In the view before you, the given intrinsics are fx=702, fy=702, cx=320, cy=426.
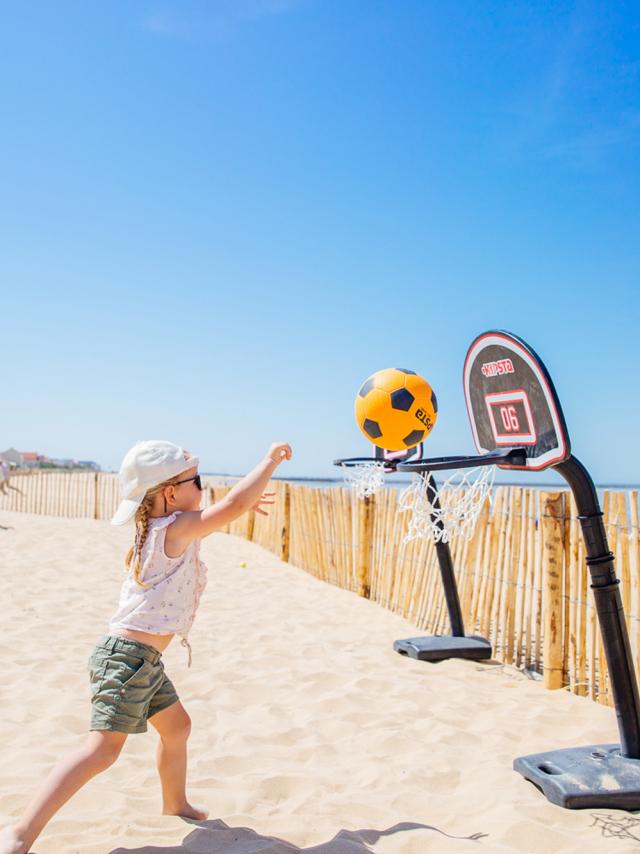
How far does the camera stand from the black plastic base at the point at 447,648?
529 centimetres

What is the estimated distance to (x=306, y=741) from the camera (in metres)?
3.67

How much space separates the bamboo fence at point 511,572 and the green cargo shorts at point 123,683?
9.51 ft

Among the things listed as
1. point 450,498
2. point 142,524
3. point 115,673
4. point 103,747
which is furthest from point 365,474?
point 103,747

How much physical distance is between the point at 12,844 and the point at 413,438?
9.87ft

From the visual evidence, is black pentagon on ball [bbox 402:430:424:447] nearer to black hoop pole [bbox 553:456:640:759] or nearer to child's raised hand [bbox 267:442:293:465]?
black hoop pole [bbox 553:456:640:759]

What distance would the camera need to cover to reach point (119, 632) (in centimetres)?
254

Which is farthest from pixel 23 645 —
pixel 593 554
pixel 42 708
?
pixel 593 554

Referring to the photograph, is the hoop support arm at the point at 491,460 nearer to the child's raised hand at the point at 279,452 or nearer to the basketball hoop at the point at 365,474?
the child's raised hand at the point at 279,452

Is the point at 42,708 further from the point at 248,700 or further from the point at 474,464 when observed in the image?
the point at 474,464

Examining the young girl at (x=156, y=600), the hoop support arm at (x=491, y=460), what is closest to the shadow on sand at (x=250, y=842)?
the young girl at (x=156, y=600)

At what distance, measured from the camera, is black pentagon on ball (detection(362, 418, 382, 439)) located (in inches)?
173

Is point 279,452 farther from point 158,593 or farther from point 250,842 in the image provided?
point 250,842

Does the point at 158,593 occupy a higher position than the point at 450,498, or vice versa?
the point at 450,498

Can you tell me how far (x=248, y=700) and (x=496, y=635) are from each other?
2.19m
